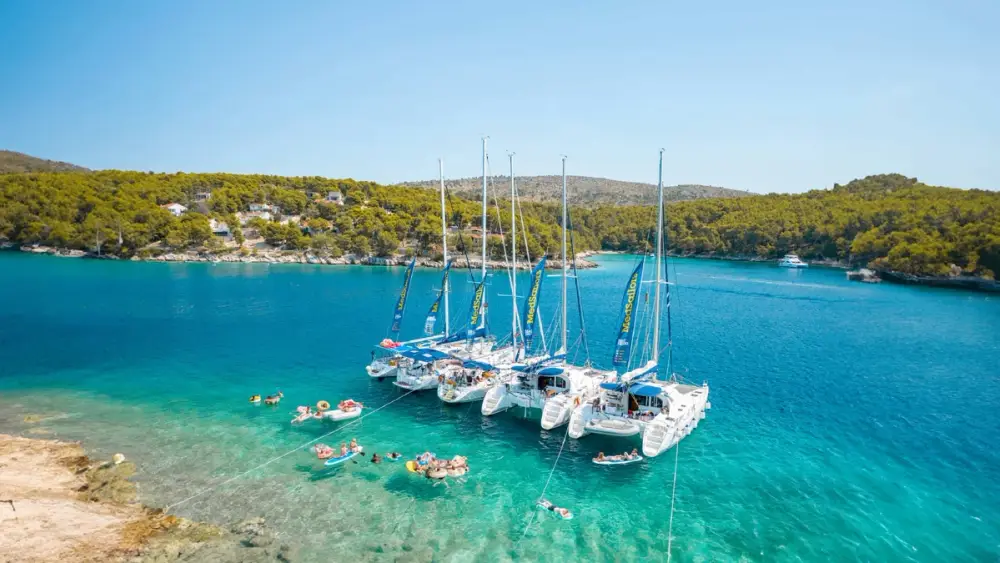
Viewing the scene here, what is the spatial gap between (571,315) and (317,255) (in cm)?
9252

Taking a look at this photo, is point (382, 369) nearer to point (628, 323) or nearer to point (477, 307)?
point (477, 307)

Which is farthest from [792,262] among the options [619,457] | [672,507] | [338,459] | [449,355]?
[338,459]

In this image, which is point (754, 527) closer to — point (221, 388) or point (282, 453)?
point (282, 453)

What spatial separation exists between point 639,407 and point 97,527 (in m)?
27.1

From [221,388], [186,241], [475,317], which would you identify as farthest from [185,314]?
[186,241]

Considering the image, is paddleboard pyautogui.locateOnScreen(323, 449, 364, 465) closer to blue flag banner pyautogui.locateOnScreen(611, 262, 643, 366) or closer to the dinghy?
the dinghy

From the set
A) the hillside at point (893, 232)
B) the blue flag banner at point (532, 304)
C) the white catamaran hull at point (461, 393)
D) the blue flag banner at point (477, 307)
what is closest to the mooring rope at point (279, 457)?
the white catamaran hull at point (461, 393)

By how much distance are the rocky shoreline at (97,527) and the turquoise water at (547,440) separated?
1.28m

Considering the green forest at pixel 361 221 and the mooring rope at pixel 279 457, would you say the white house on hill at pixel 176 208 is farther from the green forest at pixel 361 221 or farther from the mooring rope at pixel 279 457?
the mooring rope at pixel 279 457

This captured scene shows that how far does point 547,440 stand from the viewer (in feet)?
107

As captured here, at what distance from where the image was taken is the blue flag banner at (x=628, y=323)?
32844mm

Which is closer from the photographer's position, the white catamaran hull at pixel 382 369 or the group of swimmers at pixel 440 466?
the group of swimmers at pixel 440 466

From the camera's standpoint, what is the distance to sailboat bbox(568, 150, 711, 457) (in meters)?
30.0

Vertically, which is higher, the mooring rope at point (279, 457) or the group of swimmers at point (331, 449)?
the group of swimmers at point (331, 449)
